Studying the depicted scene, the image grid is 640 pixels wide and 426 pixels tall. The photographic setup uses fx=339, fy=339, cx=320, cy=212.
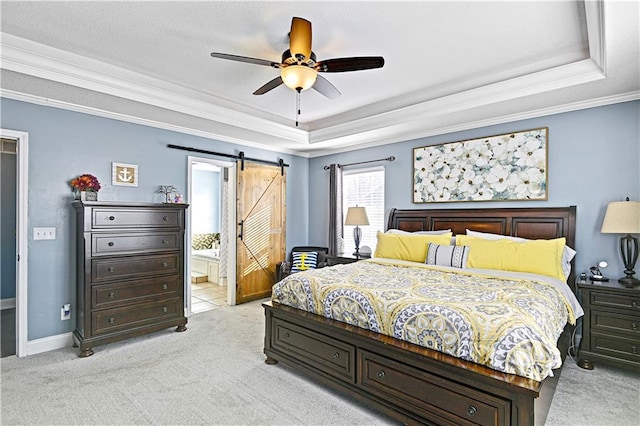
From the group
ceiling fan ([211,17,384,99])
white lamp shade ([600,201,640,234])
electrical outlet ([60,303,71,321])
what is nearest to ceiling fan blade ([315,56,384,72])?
ceiling fan ([211,17,384,99])

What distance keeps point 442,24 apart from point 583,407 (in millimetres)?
3047

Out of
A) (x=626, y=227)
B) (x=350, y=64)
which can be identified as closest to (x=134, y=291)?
(x=350, y=64)

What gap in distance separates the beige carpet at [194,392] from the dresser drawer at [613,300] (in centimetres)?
61

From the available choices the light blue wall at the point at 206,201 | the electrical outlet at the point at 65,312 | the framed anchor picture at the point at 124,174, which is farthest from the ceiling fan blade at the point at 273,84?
the light blue wall at the point at 206,201

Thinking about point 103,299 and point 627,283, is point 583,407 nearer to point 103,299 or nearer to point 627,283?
point 627,283

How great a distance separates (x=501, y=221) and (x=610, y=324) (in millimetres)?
1420

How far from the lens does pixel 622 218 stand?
3.12 meters

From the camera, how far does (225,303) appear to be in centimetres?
545

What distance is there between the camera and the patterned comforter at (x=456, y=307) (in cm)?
190

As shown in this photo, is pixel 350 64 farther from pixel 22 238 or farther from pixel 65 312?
pixel 65 312

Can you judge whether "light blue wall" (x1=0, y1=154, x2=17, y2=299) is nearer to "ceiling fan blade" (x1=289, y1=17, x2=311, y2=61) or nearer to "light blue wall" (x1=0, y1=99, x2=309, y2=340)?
"light blue wall" (x1=0, y1=99, x2=309, y2=340)

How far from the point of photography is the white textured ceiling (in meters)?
2.40

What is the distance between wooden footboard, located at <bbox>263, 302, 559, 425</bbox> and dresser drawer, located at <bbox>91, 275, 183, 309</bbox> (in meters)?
1.67

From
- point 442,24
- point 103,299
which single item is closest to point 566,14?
point 442,24
